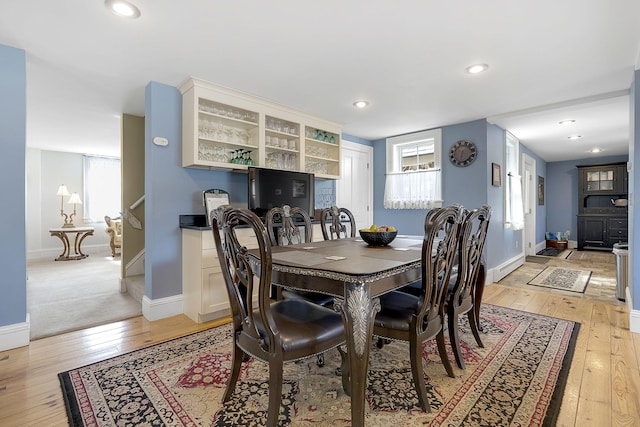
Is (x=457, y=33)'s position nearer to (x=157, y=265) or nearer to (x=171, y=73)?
(x=171, y=73)

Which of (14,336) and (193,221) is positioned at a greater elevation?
(193,221)

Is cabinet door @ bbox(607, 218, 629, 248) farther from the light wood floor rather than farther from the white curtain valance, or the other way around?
the white curtain valance

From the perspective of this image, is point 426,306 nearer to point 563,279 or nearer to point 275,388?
point 275,388

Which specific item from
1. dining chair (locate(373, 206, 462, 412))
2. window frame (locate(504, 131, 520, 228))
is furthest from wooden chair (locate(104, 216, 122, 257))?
window frame (locate(504, 131, 520, 228))

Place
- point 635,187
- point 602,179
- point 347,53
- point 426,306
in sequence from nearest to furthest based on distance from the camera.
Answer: point 426,306, point 347,53, point 635,187, point 602,179

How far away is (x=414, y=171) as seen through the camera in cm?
492

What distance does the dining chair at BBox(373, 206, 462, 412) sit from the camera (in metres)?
1.54

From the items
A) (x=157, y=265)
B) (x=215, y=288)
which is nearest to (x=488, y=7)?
(x=215, y=288)

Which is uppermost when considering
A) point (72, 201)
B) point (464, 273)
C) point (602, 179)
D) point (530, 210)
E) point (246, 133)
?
point (246, 133)

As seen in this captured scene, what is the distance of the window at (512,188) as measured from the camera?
4.81m

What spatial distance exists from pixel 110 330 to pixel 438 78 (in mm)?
3675

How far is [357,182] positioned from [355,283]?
4.00 m

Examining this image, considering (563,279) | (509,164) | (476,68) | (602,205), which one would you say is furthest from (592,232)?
(476,68)

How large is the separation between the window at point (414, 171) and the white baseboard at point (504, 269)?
1177 mm
